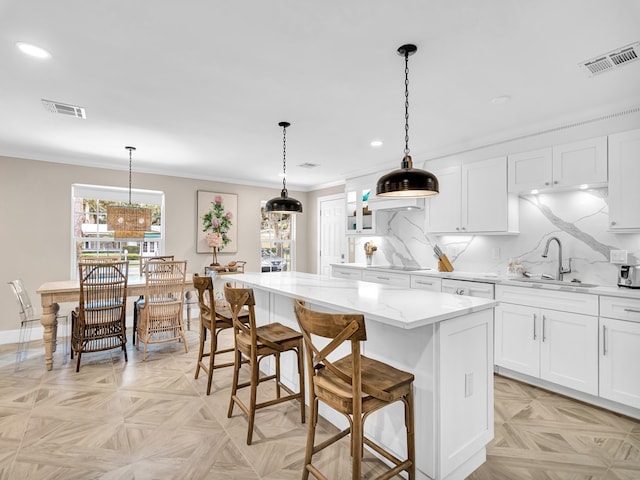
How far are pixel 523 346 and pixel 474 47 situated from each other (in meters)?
2.64

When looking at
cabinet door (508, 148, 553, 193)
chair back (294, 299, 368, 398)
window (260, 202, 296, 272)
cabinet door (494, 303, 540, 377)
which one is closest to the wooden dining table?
chair back (294, 299, 368, 398)

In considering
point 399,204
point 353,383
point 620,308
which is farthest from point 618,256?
point 353,383

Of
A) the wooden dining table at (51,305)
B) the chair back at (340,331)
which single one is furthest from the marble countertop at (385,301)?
the wooden dining table at (51,305)

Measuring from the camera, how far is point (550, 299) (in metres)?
3.04

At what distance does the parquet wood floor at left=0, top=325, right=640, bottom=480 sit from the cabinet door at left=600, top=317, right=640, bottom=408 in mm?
189

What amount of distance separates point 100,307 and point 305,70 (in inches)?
128

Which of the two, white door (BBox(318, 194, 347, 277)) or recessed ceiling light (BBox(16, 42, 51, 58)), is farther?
white door (BBox(318, 194, 347, 277))

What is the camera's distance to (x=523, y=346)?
3209mm

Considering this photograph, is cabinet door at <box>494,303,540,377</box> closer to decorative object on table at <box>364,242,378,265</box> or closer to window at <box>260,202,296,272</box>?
decorative object on table at <box>364,242,378,265</box>

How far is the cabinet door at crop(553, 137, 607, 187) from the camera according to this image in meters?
2.99

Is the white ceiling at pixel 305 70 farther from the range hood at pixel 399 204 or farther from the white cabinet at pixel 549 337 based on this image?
the white cabinet at pixel 549 337

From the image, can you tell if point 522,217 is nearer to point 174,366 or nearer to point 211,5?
point 211,5

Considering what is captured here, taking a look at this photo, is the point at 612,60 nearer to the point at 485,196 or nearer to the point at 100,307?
the point at 485,196

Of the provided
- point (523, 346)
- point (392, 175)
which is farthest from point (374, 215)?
point (392, 175)
